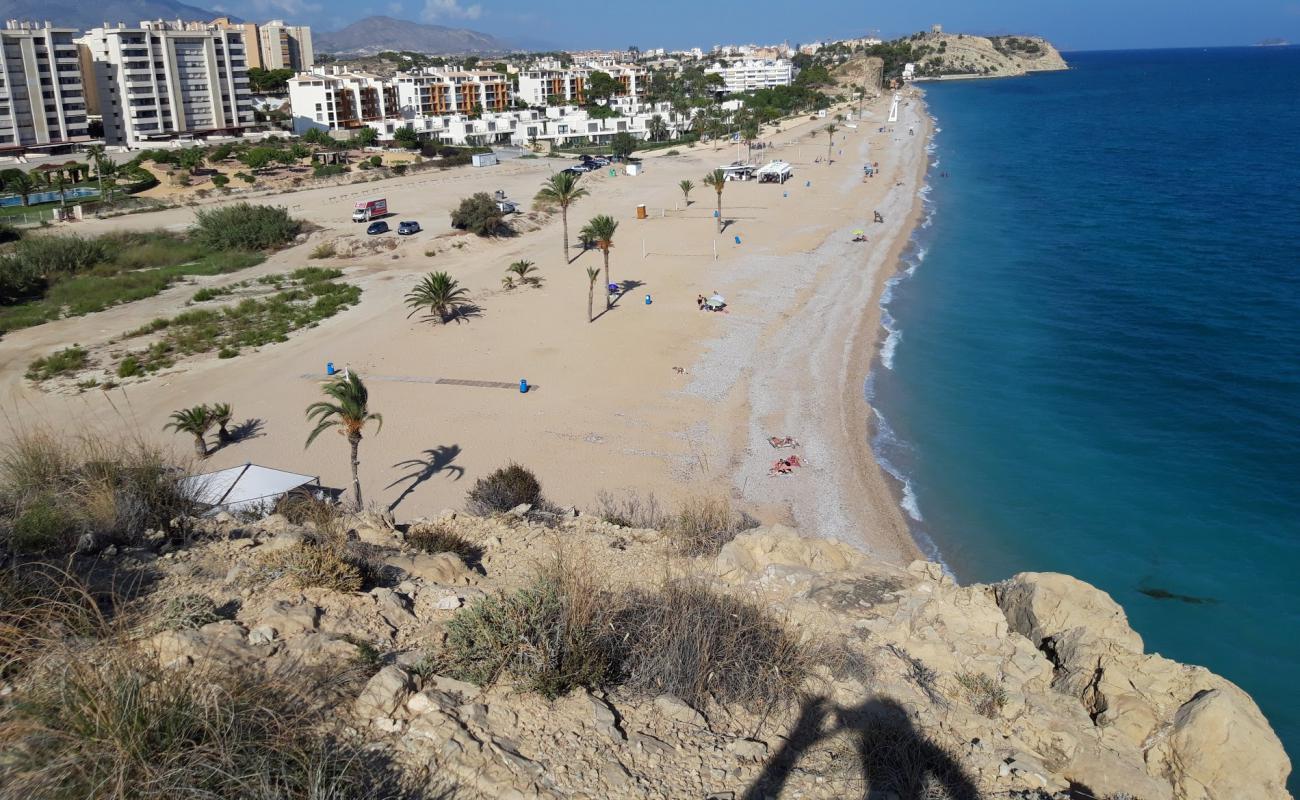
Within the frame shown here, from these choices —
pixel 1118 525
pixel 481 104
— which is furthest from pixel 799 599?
pixel 481 104

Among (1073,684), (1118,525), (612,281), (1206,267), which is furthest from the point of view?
(1206,267)

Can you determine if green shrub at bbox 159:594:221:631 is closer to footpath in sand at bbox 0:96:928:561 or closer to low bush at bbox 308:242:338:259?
footpath in sand at bbox 0:96:928:561

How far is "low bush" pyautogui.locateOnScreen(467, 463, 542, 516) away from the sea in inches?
325

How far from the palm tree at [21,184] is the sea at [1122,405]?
56224mm

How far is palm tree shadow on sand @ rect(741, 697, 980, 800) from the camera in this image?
21.2ft

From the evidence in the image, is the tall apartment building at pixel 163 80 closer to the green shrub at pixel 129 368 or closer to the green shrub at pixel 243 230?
the green shrub at pixel 243 230

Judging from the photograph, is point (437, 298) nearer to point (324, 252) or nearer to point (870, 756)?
point (324, 252)

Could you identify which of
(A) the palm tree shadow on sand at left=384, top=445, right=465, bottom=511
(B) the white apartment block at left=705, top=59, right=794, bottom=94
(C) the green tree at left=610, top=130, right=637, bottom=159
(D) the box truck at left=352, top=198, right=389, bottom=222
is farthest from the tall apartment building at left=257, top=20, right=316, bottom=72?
(A) the palm tree shadow on sand at left=384, top=445, right=465, bottom=511

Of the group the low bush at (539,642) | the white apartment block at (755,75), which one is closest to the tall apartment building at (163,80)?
the low bush at (539,642)

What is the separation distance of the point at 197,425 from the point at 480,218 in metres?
27.8

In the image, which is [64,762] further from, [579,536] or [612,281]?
[612,281]

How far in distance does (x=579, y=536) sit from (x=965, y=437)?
14609 millimetres

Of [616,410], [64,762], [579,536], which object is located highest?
[64,762]

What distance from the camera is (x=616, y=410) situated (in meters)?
23.5
